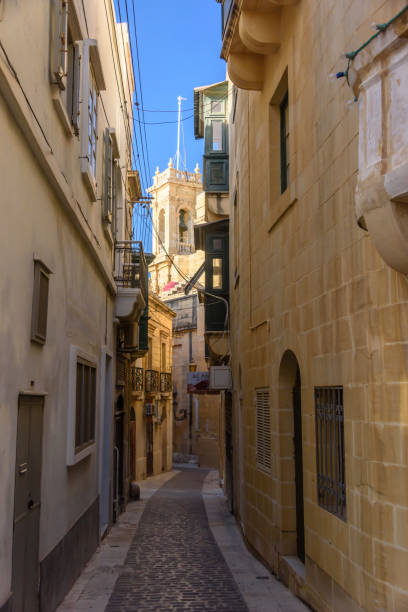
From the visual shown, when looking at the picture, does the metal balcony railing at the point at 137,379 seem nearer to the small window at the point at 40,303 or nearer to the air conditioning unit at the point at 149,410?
the air conditioning unit at the point at 149,410

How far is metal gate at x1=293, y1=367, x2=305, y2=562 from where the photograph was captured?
772cm

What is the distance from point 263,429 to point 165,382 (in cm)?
2226

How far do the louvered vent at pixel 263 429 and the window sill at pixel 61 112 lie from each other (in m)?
4.59

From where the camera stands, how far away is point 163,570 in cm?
860

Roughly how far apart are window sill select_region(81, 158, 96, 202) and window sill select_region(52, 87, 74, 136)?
0.98 m

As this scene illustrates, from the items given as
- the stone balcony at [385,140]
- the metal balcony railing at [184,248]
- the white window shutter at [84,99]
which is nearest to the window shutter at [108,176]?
the white window shutter at [84,99]

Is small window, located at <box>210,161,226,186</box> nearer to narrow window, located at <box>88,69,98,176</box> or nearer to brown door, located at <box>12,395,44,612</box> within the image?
narrow window, located at <box>88,69,98,176</box>

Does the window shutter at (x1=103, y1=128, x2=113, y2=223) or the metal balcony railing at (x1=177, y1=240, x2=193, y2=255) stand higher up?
the metal balcony railing at (x1=177, y1=240, x2=193, y2=255)

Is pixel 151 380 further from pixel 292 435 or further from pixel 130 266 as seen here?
pixel 292 435

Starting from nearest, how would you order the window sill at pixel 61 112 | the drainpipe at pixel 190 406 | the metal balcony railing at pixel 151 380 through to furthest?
the window sill at pixel 61 112 → the metal balcony railing at pixel 151 380 → the drainpipe at pixel 190 406

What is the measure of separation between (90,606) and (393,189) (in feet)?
17.7

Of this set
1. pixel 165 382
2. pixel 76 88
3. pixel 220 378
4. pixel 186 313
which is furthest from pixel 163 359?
pixel 76 88

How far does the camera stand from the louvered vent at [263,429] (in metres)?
9.09

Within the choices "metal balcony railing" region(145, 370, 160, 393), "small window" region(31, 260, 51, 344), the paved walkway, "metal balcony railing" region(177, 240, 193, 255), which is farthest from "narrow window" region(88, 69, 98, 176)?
"metal balcony railing" region(177, 240, 193, 255)
